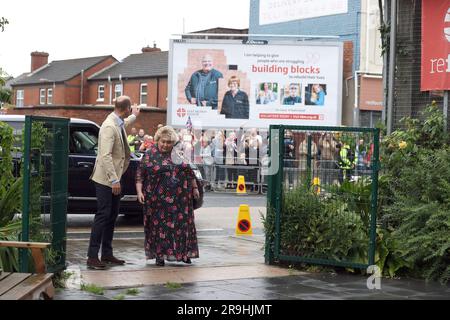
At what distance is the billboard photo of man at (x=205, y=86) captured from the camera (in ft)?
81.3

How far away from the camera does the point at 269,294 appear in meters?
7.92

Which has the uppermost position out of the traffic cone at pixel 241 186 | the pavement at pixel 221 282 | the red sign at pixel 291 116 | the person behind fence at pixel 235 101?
the person behind fence at pixel 235 101

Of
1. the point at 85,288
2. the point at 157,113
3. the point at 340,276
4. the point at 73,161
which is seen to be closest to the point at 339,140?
the point at 340,276

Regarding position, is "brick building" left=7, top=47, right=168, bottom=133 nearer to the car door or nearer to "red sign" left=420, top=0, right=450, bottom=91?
the car door

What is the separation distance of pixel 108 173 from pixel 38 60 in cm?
6430

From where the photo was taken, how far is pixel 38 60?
71.0m

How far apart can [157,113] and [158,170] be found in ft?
105

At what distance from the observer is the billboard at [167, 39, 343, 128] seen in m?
24.8

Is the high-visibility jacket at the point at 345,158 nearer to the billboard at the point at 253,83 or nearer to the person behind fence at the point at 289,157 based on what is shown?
the person behind fence at the point at 289,157

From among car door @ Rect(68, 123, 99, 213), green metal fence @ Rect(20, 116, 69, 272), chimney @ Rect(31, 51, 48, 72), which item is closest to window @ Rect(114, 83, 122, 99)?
chimney @ Rect(31, 51, 48, 72)

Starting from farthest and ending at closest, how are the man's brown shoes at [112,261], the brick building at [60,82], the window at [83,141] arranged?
the brick building at [60,82] → the window at [83,141] → the man's brown shoes at [112,261]

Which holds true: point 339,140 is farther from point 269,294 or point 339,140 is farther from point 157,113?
point 157,113

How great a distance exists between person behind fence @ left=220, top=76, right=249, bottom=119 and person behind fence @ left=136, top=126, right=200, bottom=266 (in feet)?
50.6

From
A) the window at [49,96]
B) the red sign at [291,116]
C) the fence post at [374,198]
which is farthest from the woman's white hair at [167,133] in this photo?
the window at [49,96]
